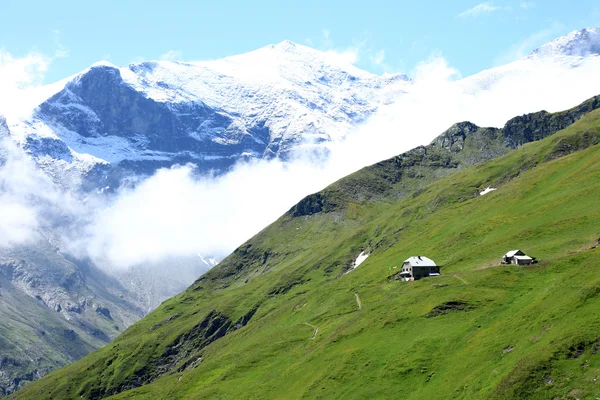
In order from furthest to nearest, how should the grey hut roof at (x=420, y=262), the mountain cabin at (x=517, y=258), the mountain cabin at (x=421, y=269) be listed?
1. the grey hut roof at (x=420, y=262)
2. the mountain cabin at (x=421, y=269)
3. the mountain cabin at (x=517, y=258)

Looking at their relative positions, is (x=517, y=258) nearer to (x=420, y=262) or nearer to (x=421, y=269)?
(x=421, y=269)

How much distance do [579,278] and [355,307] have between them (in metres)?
82.8

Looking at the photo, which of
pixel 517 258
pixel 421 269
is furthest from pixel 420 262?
pixel 517 258

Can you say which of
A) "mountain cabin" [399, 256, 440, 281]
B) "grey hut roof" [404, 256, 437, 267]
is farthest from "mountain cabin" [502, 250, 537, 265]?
"grey hut roof" [404, 256, 437, 267]

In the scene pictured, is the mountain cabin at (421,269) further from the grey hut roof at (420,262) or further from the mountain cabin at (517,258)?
the mountain cabin at (517,258)

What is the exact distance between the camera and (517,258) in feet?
529

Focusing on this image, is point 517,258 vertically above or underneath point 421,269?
underneath

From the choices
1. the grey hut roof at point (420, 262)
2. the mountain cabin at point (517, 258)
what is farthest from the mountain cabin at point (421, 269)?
the mountain cabin at point (517, 258)

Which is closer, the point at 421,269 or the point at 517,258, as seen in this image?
the point at 517,258

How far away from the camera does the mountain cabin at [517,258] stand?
158 m

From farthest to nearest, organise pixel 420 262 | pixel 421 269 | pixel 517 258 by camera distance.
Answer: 1. pixel 420 262
2. pixel 421 269
3. pixel 517 258

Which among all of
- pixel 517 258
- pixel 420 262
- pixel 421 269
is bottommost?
pixel 517 258

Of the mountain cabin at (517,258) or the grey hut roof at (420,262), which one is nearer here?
the mountain cabin at (517,258)

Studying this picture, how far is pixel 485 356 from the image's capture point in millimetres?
109688
